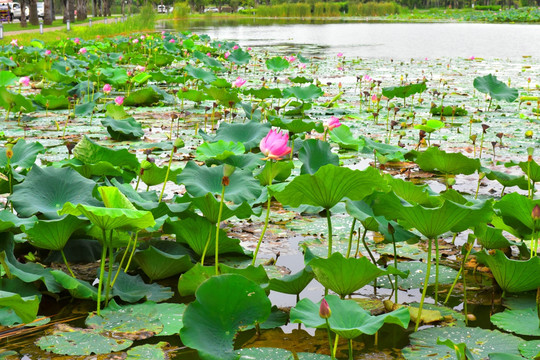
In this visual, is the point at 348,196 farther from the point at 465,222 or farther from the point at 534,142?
the point at 534,142

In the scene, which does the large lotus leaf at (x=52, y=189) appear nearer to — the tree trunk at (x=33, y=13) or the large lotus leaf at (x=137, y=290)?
the large lotus leaf at (x=137, y=290)

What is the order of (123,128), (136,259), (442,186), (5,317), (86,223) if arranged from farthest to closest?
(123,128)
(442,186)
(136,259)
(86,223)
(5,317)

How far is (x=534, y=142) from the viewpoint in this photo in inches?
153

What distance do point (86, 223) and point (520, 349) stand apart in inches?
45.7

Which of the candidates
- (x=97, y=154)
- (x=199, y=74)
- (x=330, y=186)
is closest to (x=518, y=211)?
(x=330, y=186)

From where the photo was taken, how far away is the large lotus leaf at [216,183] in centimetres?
186

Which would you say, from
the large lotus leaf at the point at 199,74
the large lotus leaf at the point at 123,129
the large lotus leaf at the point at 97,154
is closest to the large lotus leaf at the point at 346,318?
the large lotus leaf at the point at 97,154

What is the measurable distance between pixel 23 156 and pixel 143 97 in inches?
127

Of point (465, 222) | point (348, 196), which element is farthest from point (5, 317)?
point (465, 222)

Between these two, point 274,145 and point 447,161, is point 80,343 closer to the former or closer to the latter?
point 274,145

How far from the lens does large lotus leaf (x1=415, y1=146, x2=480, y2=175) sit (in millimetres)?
2486

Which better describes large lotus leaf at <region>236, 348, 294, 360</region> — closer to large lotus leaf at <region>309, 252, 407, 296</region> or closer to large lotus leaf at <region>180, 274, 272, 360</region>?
large lotus leaf at <region>180, 274, 272, 360</region>

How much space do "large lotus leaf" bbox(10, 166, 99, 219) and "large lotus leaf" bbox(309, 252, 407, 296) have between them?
791 millimetres

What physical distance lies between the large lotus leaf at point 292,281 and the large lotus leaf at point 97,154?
1.03m
